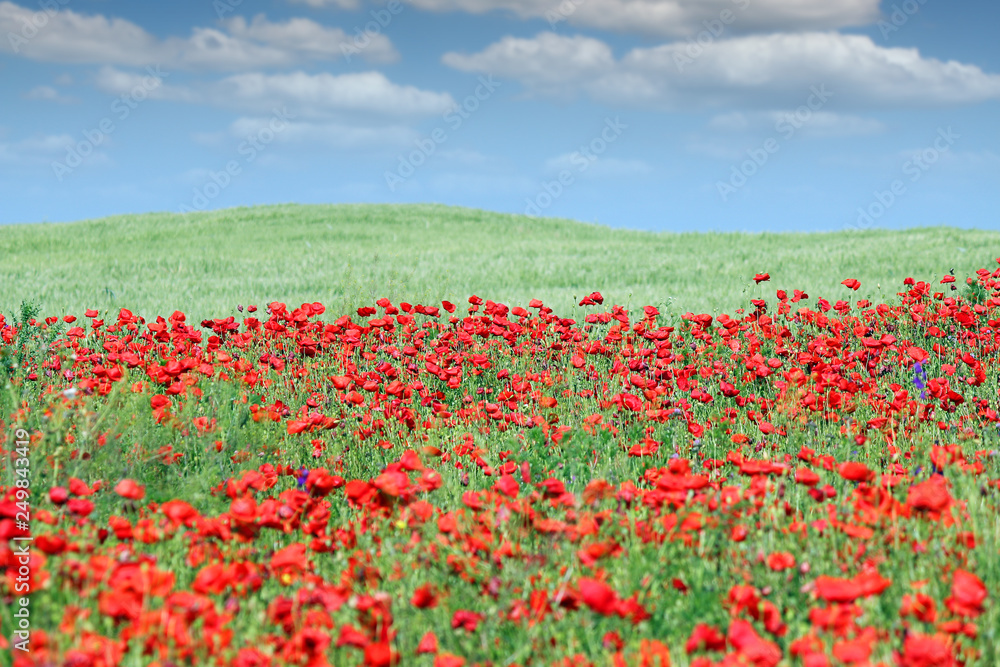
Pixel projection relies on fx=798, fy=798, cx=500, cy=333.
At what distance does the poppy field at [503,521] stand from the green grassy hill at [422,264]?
3540mm

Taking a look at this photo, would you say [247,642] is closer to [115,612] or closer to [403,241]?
[115,612]

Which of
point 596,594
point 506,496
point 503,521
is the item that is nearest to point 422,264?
point 506,496

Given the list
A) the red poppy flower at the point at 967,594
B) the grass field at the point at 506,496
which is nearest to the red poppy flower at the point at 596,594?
the grass field at the point at 506,496

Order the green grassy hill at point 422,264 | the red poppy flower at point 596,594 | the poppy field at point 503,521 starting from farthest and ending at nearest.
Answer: the green grassy hill at point 422,264
the poppy field at point 503,521
the red poppy flower at point 596,594

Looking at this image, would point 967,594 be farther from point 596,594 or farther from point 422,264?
point 422,264

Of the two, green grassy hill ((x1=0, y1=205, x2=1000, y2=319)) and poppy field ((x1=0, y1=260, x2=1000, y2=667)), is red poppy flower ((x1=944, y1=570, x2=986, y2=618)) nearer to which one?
poppy field ((x1=0, y1=260, x2=1000, y2=667))

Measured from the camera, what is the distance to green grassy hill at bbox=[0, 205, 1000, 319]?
1066 cm

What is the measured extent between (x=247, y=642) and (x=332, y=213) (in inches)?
1038

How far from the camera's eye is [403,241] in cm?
2127

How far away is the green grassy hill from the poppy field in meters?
3.54

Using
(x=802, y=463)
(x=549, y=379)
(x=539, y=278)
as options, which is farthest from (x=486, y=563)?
(x=539, y=278)

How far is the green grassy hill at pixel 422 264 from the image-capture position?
10.7 m

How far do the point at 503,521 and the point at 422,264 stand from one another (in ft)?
41.3

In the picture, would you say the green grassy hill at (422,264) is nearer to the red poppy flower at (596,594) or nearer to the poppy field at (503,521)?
the poppy field at (503,521)
